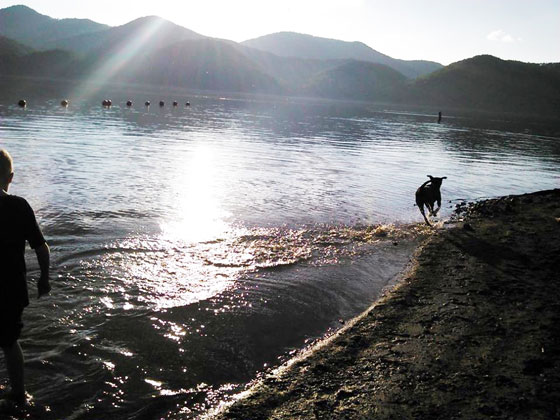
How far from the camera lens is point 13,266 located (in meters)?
4.75

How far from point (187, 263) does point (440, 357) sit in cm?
591

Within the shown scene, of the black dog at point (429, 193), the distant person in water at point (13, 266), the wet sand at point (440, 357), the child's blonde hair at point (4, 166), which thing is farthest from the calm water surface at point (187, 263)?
the child's blonde hair at point (4, 166)

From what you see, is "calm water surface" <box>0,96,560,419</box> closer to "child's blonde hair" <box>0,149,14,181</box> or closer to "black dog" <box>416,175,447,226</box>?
"black dog" <box>416,175,447,226</box>

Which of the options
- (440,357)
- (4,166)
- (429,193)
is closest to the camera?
(4,166)

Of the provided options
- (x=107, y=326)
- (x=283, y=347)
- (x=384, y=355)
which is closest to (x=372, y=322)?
(x=384, y=355)

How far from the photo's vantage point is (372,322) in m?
7.17

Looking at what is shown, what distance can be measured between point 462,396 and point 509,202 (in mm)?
14218

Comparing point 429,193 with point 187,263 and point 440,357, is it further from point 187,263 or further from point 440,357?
point 440,357

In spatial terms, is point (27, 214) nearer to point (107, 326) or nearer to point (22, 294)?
point (22, 294)

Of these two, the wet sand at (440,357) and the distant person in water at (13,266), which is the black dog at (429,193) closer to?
the wet sand at (440,357)

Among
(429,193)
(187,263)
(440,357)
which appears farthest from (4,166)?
(429,193)

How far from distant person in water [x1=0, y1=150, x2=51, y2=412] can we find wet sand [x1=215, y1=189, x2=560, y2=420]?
2494mm

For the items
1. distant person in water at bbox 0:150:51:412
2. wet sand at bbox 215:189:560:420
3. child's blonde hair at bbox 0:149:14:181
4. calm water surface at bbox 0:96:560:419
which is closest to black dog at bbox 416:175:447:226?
calm water surface at bbox 0:96:560:419

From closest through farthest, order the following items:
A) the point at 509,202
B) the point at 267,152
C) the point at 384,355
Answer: the point at 384,355 < the point at 509,202 < the point at 267,152
